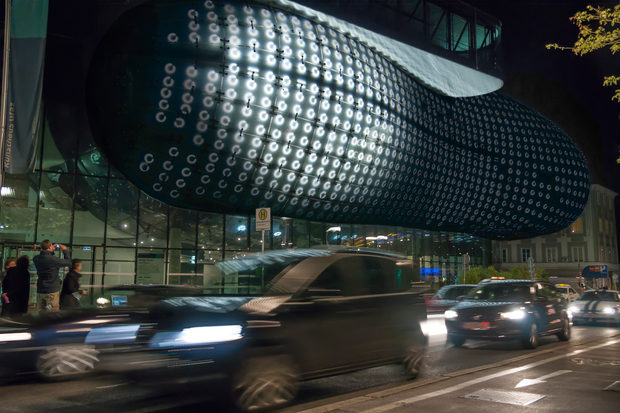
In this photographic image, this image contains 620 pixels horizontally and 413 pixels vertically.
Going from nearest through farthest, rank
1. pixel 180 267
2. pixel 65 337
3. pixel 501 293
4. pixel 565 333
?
pixel 65 337, pixel 501 293, pixel 565 333, pixel 180 267

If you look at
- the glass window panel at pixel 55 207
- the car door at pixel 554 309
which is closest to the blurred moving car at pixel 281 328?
the car door at pixel 554 309

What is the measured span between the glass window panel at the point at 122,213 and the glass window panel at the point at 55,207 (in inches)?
70.9

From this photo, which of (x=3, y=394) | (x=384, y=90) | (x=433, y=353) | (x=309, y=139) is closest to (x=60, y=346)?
(x=3, y=394)

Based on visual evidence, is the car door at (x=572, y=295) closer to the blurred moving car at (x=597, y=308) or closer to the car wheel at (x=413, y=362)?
the blurred moving car at (x=597, y=308)

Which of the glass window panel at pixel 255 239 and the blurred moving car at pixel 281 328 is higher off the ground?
the glass window panel at pixel 255 239

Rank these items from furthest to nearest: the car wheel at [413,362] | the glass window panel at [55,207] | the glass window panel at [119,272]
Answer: the glass window panel at [119,272]
the glass window panel at [55,207]
the car wheel at [413,362]

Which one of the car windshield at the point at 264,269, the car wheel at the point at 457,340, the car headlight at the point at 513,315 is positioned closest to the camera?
the car windshield at the point at 264,269

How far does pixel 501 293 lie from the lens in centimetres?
1166

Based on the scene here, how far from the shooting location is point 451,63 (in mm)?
37688

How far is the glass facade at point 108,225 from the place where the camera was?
21531 millimetres

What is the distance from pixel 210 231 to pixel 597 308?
60.2ft

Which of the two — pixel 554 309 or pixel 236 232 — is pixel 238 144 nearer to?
pixel 236 232

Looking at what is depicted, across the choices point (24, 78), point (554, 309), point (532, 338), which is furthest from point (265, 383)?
point (24, 78)

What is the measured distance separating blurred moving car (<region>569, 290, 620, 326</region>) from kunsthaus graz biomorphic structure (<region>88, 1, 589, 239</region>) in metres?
14.2
